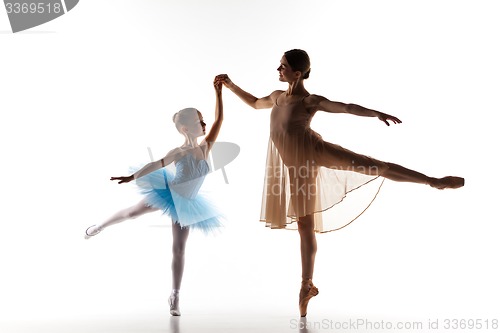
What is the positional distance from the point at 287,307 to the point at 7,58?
2.70m

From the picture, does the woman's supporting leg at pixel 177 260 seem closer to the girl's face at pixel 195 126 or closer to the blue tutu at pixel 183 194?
the blue tutu at pixel 183 194

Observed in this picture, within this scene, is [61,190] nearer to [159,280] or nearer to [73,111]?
[73,111]

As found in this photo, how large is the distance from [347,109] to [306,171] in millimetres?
382

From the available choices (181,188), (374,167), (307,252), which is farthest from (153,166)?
(374,167)

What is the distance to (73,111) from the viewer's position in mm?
5031

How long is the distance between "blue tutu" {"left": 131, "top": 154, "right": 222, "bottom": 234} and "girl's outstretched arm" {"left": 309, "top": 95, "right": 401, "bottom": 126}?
695mm

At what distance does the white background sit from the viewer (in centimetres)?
495

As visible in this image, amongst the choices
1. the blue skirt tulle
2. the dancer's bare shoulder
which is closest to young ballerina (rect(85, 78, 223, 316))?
the blue skirt tulle

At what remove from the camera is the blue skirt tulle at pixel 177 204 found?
365 centimetres

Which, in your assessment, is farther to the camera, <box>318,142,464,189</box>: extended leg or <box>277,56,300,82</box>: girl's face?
<box>277,56,300,82</box>: girl's face
